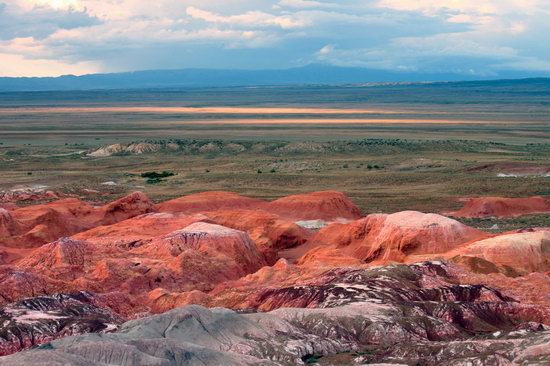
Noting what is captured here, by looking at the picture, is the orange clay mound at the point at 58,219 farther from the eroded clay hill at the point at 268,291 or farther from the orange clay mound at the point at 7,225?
the eroded clay hill at the point at 268,291

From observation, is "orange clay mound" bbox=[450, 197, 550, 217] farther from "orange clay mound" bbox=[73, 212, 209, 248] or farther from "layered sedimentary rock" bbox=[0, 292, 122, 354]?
"layered sedimentary rock" bbox=[0, 292, 122, 354]

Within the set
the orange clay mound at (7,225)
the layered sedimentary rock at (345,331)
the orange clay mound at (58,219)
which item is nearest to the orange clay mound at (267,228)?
the orange clay mound at (58,219)

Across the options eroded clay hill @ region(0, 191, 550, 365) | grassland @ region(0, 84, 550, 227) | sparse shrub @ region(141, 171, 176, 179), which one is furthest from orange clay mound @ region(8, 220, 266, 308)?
sparse shrub @ region(141, 171, 176, 179)

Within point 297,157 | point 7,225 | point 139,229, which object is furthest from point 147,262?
point 297,157

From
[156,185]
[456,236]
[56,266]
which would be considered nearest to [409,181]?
[156,185]

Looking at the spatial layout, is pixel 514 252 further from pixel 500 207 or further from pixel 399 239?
pixel 500 207

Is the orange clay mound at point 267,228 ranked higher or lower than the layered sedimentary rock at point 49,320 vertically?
lower
